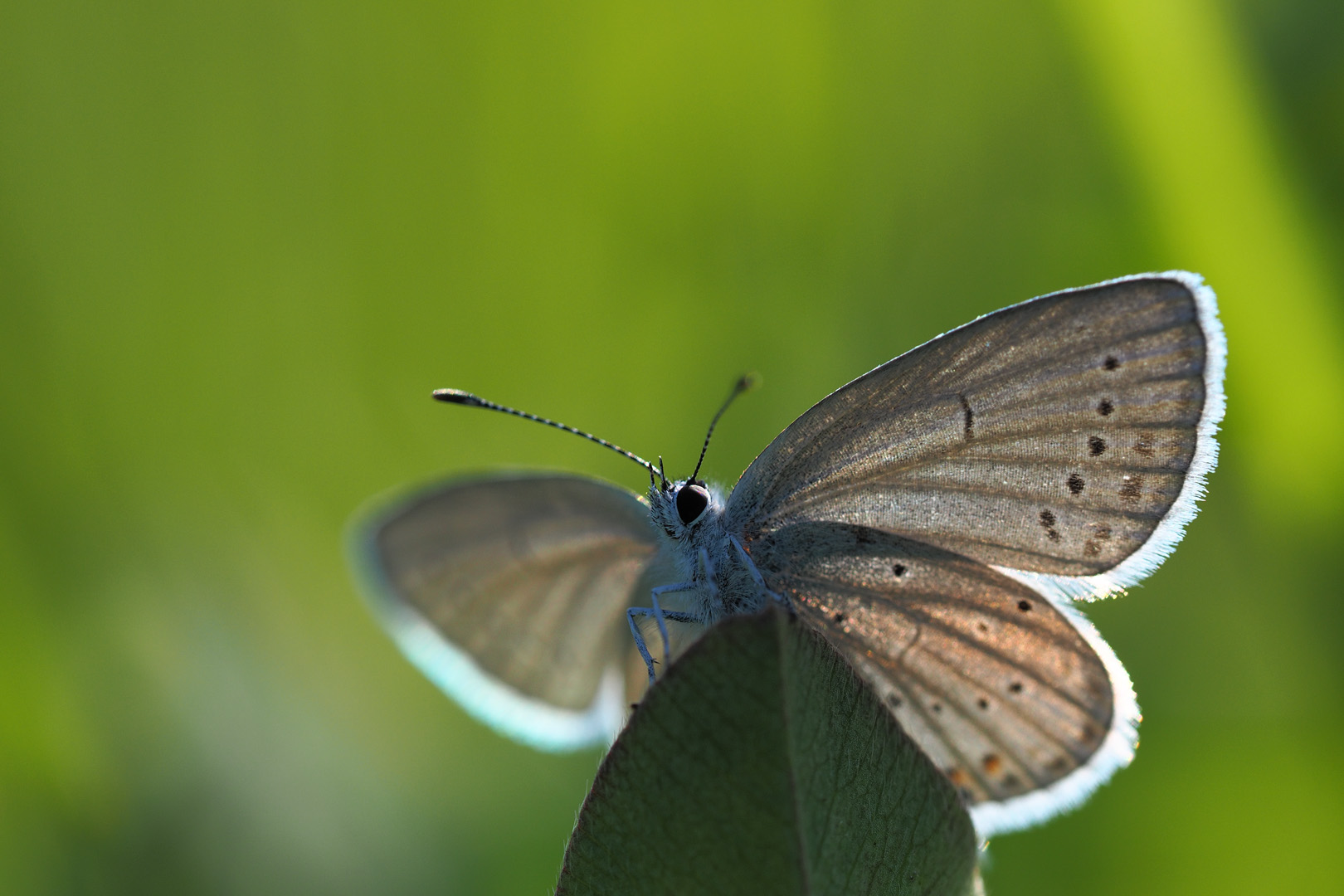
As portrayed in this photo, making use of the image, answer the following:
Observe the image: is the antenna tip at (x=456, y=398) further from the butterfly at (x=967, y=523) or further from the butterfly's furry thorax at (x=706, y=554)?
the butterfly's furry thorax at (x=706, y=554)

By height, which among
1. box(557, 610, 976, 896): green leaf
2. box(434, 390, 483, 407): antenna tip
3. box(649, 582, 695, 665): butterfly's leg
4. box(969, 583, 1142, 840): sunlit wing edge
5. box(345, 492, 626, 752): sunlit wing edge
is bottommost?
box(969, 583, 1142, 840): sunlit wing edge

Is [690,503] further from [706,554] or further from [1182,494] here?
[1182,494]

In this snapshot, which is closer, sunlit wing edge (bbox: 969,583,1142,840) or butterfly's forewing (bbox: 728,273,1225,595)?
butterfly's forewing (bbox: 728,273,1225,595)

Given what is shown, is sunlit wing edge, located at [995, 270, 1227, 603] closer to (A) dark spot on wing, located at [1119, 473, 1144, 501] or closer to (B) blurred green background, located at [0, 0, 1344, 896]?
(A) dark spot on wing, located at [1119, 473, 1144, 501]

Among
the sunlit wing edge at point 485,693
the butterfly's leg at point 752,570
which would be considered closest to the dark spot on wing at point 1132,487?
the butterfly's leg at point 752,570

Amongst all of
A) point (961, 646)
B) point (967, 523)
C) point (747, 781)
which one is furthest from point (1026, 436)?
point (747, 781)

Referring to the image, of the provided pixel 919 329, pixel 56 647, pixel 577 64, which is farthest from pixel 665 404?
pixel 56 647

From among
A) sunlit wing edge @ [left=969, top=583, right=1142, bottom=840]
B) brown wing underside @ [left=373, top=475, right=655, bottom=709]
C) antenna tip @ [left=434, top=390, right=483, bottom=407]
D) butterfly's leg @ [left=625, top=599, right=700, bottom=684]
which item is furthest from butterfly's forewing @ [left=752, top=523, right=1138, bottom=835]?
antenna tip @ [left=434, top=390, right=483, bottom=407]
